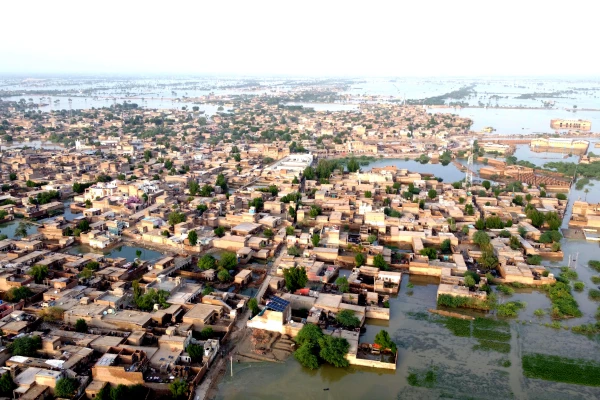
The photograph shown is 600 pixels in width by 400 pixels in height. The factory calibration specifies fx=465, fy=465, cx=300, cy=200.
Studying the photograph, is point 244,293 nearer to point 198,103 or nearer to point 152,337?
point 152,337

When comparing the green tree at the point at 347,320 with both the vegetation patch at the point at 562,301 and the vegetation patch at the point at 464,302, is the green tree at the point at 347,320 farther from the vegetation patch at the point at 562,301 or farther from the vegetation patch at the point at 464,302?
the vegetation patch at the point at 562,301

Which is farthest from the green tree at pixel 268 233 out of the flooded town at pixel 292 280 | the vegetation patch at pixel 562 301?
the vegetation patch at pixel 562 301

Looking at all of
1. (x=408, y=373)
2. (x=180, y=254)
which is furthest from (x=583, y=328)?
(x=180, y=254)

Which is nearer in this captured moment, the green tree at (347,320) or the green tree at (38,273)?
the green tree at (347,320)

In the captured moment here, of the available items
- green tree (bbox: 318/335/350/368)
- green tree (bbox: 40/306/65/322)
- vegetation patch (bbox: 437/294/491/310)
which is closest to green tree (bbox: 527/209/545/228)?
vegetation patch (bbox: 437/294/491/310)

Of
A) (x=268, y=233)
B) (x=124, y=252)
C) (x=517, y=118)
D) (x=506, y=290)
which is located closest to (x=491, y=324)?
(x=506, y=290)

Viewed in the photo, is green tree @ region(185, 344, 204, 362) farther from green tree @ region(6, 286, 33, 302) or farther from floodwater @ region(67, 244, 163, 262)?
floodwater @ region(67, 244, 163, 262)

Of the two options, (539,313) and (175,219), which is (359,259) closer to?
(539,313)
